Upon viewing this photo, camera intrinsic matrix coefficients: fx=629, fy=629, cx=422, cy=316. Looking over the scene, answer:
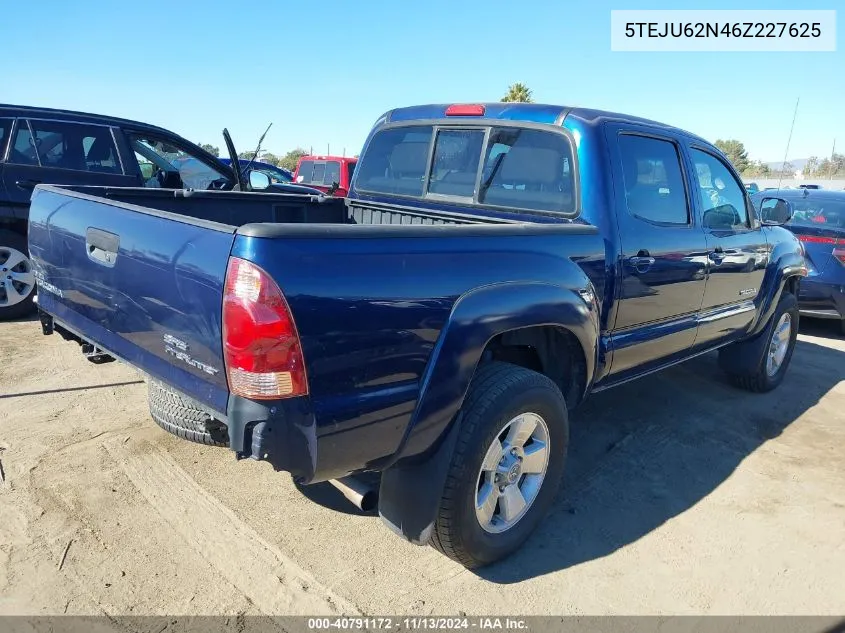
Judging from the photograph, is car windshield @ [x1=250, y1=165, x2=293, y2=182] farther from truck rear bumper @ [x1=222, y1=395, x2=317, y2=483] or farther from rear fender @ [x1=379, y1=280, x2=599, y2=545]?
truck rear bumper @ [x1=222, y1=395, x2=317, y2=483]

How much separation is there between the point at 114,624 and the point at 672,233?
10.5 ft

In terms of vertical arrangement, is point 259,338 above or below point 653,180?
below

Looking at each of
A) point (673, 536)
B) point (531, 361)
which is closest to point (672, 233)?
point (531, 361)

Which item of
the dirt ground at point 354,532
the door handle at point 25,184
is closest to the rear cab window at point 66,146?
the door handle at point 25,184

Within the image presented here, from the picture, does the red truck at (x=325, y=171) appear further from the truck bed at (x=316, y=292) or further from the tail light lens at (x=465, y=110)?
the truck bed at (x=316, y=292)

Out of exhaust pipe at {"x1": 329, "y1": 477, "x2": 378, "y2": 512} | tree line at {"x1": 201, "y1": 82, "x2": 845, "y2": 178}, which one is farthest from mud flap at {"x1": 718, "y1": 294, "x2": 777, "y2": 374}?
tree line at {"x1": 201, "y1": 82, "x2": 845, "y2": 178}

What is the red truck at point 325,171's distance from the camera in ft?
42.2

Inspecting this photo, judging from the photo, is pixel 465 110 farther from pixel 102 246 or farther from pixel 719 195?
pixel 102 246

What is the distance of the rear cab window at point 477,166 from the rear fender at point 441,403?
3.12 feet

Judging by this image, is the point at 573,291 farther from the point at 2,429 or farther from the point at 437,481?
the point at 2,429

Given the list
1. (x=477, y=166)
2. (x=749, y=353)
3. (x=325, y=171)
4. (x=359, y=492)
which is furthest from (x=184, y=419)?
(x=325, y=171)

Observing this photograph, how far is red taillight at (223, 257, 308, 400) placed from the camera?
185 centimetres

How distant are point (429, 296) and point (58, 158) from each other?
5.33 metres

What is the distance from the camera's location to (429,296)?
7.16 ft
